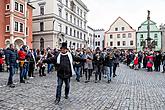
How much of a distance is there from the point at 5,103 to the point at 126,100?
4.08 m

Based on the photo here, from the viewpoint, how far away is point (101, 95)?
8.75 m

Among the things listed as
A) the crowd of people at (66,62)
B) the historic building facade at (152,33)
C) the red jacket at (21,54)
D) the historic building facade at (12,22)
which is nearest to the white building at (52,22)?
the historic building facade at (12,22)

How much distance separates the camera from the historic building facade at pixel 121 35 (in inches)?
2783

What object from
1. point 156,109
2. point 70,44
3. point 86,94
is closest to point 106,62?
point 86,94

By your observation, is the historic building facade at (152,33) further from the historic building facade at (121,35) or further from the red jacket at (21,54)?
the red jacket at (21,54)

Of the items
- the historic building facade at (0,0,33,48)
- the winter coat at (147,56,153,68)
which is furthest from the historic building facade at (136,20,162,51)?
the winter coat at (147,56,153,68)

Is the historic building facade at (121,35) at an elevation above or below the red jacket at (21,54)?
above

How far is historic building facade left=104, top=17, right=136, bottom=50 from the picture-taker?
70688 millimetres

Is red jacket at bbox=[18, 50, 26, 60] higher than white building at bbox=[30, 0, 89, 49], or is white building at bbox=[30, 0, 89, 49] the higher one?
white building at bbox=[30, 0, 89, 49]

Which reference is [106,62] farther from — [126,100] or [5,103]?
[5,103]

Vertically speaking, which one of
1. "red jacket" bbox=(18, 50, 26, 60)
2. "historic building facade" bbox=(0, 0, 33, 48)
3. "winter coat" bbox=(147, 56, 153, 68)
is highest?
"historic building facade" bbox=(0, 0, 33, 48)

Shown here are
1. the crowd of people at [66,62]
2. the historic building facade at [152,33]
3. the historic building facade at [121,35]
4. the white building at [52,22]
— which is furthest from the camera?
the historic building facade at [121,35]

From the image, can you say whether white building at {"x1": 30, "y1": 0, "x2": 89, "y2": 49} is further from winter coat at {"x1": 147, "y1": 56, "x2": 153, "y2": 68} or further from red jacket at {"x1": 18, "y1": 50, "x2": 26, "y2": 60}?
red jacket at {"x1": 18, "y1": 50, "x2": 26, "y2": 60}

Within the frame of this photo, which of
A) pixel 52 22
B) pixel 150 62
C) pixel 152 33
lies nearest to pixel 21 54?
pixel 150 62
